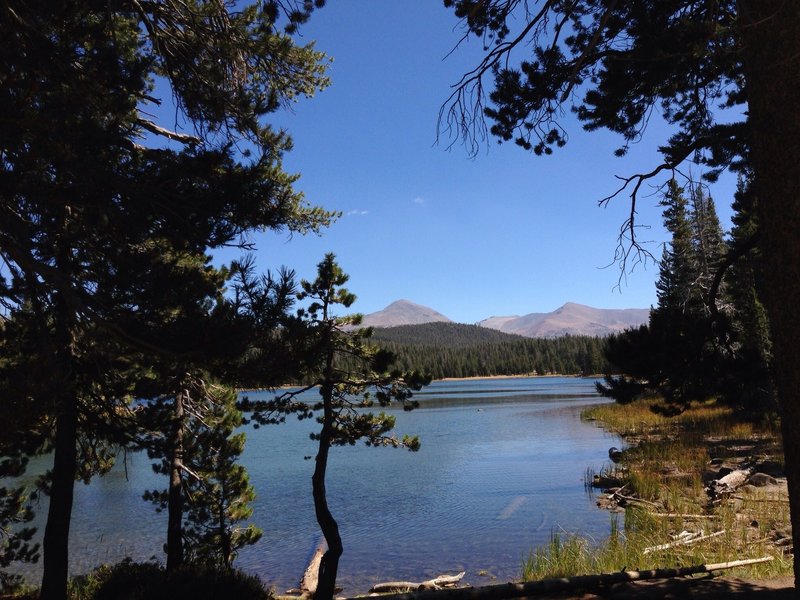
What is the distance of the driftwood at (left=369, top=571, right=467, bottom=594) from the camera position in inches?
396

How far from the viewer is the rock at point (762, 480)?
14055 millimetres

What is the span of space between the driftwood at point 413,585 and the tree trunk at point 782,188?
7208mm

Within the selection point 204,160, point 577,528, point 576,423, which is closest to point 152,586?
point 204,160

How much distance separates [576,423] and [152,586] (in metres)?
33.4

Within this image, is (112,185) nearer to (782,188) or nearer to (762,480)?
(782,188)

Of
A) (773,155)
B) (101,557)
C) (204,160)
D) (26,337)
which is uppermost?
(204,160)

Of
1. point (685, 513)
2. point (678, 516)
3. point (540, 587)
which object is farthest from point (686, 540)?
point (540, 587)

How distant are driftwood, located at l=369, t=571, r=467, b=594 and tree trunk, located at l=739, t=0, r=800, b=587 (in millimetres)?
7208

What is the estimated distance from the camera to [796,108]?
12.4 feet

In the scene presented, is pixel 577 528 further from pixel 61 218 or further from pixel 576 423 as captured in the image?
pixel 576 423

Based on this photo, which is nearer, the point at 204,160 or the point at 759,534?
the point at 204,160

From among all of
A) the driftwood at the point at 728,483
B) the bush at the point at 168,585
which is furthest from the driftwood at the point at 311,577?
the driftwood at the point at 728,483

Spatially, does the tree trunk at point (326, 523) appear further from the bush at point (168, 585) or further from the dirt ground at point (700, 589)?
the dirt ground at point (700, 589)

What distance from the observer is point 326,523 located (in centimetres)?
927
